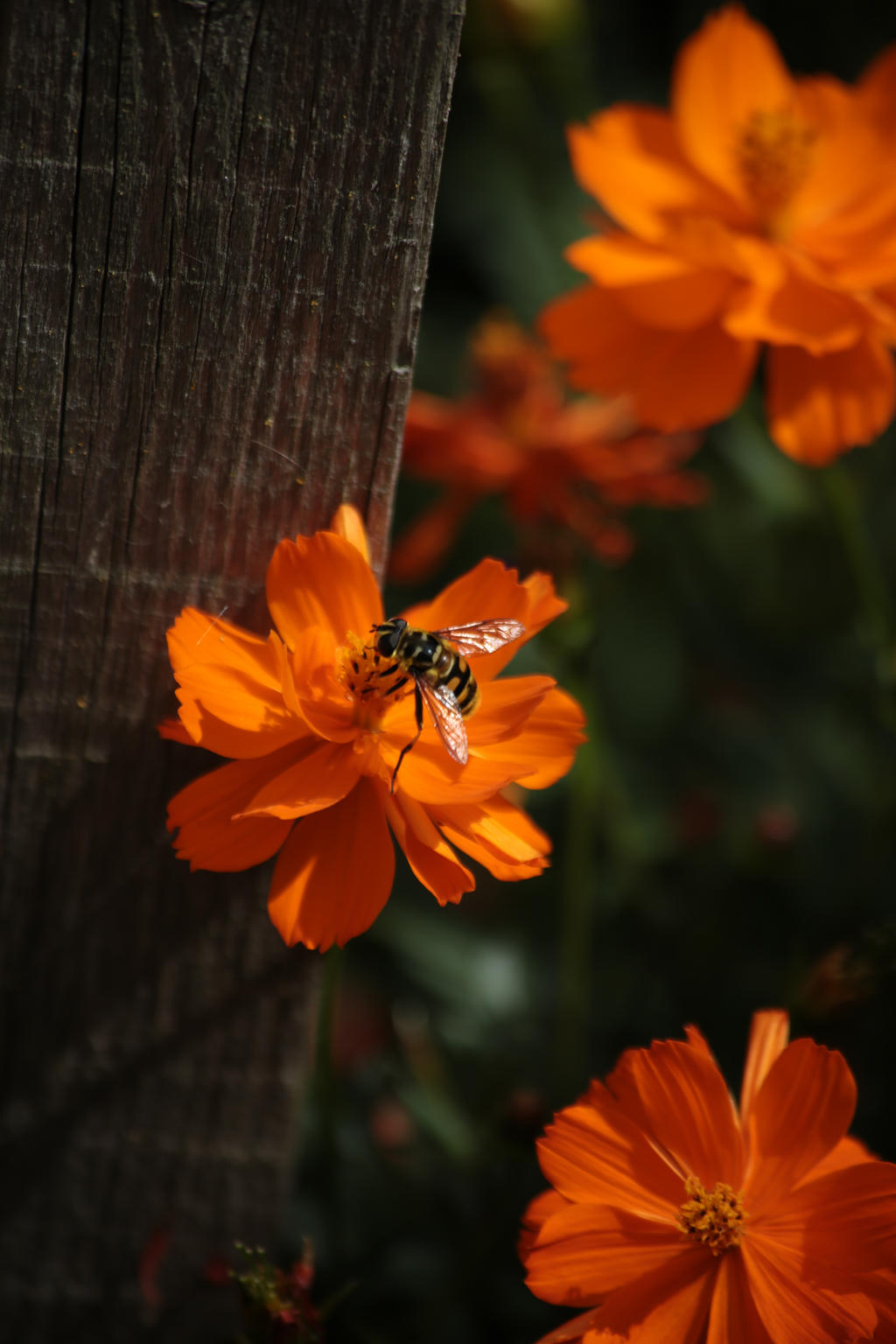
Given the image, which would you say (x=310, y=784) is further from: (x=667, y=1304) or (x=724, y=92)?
(x=724, y=92)

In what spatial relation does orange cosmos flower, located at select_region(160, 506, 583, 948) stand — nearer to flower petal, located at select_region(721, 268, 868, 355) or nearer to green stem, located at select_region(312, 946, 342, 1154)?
green stem, located at select_region(312, 946, 342, 1154)

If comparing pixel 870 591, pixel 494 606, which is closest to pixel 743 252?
pixel 870 591

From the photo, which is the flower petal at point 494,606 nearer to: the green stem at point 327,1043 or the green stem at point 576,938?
the green stem at point 327,1043

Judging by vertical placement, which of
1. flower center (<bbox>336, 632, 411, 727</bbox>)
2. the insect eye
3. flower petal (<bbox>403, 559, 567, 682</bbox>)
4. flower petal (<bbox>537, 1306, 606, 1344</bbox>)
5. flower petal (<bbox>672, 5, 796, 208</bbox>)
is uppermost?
flower petal (<bbox>672, 5, 796, 208</bbox>)

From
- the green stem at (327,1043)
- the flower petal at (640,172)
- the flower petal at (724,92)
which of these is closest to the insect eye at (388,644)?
the green stem at (327,1043)

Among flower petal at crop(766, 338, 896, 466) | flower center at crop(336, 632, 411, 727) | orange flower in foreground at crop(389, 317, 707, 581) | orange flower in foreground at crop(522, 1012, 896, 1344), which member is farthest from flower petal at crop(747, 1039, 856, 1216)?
orange flower in foreground at crop(389, 317, 707, 581)

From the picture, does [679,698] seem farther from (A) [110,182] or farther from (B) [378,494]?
(A) [110,182]
